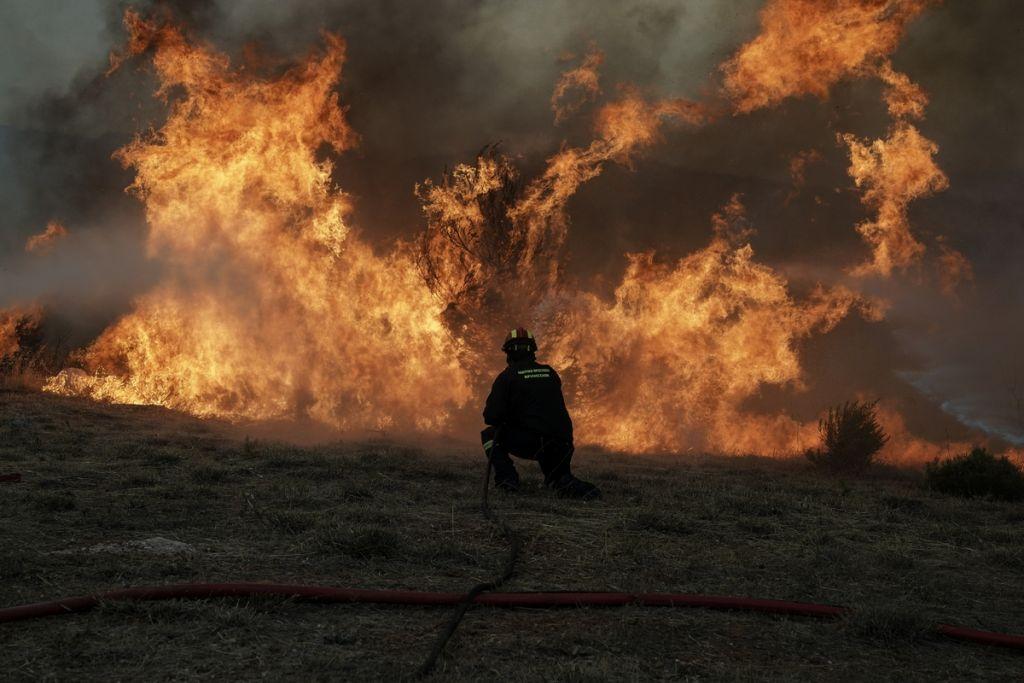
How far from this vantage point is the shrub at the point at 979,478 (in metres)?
10.8

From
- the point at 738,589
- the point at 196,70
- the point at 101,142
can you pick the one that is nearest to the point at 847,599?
the point at 738,589

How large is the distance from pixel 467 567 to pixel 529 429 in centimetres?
331

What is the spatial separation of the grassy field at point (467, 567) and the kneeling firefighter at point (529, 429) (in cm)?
35

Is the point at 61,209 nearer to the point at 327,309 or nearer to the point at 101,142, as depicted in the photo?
the point at 101,142

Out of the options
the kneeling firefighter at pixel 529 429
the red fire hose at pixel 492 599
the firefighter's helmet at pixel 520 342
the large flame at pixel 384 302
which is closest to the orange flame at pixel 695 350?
the large flame at pixel 384 302

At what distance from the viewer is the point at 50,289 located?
26.0m

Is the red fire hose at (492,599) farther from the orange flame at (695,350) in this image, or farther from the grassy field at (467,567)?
the orange flame at (695,350)

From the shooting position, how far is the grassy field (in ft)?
12.5

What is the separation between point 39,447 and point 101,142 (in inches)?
1283

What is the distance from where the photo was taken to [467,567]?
218 inches

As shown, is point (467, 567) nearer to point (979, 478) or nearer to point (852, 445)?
point (979, 478)

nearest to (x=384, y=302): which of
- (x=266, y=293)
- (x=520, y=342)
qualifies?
(x=266, y=293)

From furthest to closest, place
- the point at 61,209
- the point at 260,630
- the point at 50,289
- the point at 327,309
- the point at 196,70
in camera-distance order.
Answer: the point at 61,209 < the point at 50,289 < the point at 327,309 < the point at 196,70 < the point at 260,630

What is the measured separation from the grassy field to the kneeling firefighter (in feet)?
1.16
